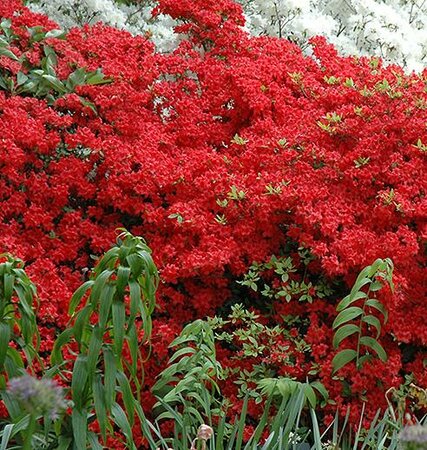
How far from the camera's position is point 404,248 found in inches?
131

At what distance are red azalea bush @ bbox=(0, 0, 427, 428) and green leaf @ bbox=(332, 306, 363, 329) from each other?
15 cm

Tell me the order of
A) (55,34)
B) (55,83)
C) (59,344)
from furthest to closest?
1. (55,34)
2. (55,83)
3. (59,344)

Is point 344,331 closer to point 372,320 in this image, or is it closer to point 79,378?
point 372,320

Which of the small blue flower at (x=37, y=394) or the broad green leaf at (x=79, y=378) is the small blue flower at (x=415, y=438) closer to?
the small blue flower at (x=37, y=394)

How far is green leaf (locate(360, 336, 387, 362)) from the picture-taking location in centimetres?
319

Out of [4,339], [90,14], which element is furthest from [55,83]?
[4,339]

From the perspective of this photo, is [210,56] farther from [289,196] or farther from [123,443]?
[123,443]

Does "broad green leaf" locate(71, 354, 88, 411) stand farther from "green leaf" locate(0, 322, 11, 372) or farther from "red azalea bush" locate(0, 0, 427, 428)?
"red azalea bush" locate(0, 0, 427, 428)

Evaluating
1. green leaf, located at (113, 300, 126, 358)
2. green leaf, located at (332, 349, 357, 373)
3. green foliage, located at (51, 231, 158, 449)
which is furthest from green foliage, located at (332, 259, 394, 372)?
green leaf, located at (113, 300, 126, 358)

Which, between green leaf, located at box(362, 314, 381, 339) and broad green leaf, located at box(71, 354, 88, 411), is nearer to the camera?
broad green leaf, located at box(71, 354, 88, 411)

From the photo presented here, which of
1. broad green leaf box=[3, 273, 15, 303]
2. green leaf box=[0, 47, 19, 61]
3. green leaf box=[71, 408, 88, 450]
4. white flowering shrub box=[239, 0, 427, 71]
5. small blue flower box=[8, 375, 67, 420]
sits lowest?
green leaf box=[71, 408, 88, 450]

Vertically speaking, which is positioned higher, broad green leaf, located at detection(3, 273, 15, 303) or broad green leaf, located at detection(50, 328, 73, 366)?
broad green leaf, located at detection(3, 273, 15, 303)

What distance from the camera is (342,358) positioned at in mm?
3225

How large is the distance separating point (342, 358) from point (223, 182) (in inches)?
35.5
